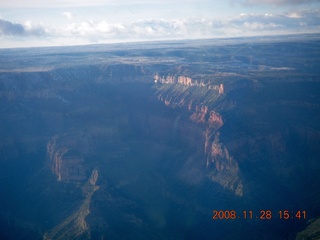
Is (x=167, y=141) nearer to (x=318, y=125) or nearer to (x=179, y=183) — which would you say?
(x=179, y=183)

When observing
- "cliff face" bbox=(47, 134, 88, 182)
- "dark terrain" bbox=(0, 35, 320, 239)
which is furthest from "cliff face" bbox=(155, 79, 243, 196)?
"cliff face" bbox=(47, 134, 88, 182)
